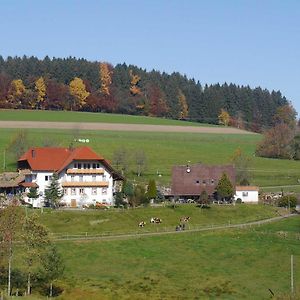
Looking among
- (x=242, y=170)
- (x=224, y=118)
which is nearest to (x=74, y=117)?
(x=224, y=118)

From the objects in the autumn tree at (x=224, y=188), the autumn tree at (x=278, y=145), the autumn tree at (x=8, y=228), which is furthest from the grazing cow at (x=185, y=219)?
the autumn tree at (x=278, y=145)

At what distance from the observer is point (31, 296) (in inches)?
1724

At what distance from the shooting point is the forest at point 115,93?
159125mm

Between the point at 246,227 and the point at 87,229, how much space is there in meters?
14.1

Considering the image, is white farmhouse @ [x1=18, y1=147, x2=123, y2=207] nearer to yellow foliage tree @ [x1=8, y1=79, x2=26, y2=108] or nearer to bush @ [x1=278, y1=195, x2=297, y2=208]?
bush @ [x1=278, y1=195, x2=297, y2=208]

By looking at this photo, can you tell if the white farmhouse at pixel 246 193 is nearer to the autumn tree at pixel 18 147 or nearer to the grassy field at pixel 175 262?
the grassy field at pixel 175 262

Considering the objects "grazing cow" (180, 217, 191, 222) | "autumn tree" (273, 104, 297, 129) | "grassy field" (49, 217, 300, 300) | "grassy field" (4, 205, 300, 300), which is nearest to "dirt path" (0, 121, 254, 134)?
"autumn tree" (273, 104, 297, 129)

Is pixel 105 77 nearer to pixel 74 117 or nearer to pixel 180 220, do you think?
pixel 74 117

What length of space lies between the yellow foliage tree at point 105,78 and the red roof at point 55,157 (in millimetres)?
88922

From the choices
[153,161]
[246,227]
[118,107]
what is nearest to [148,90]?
[118,107]

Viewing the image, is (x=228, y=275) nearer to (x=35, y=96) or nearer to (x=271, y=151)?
(x=271, y=151)

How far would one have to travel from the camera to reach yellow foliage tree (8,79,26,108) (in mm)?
156250

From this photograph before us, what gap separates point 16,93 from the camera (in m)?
157

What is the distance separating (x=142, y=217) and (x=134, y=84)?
118661mm
